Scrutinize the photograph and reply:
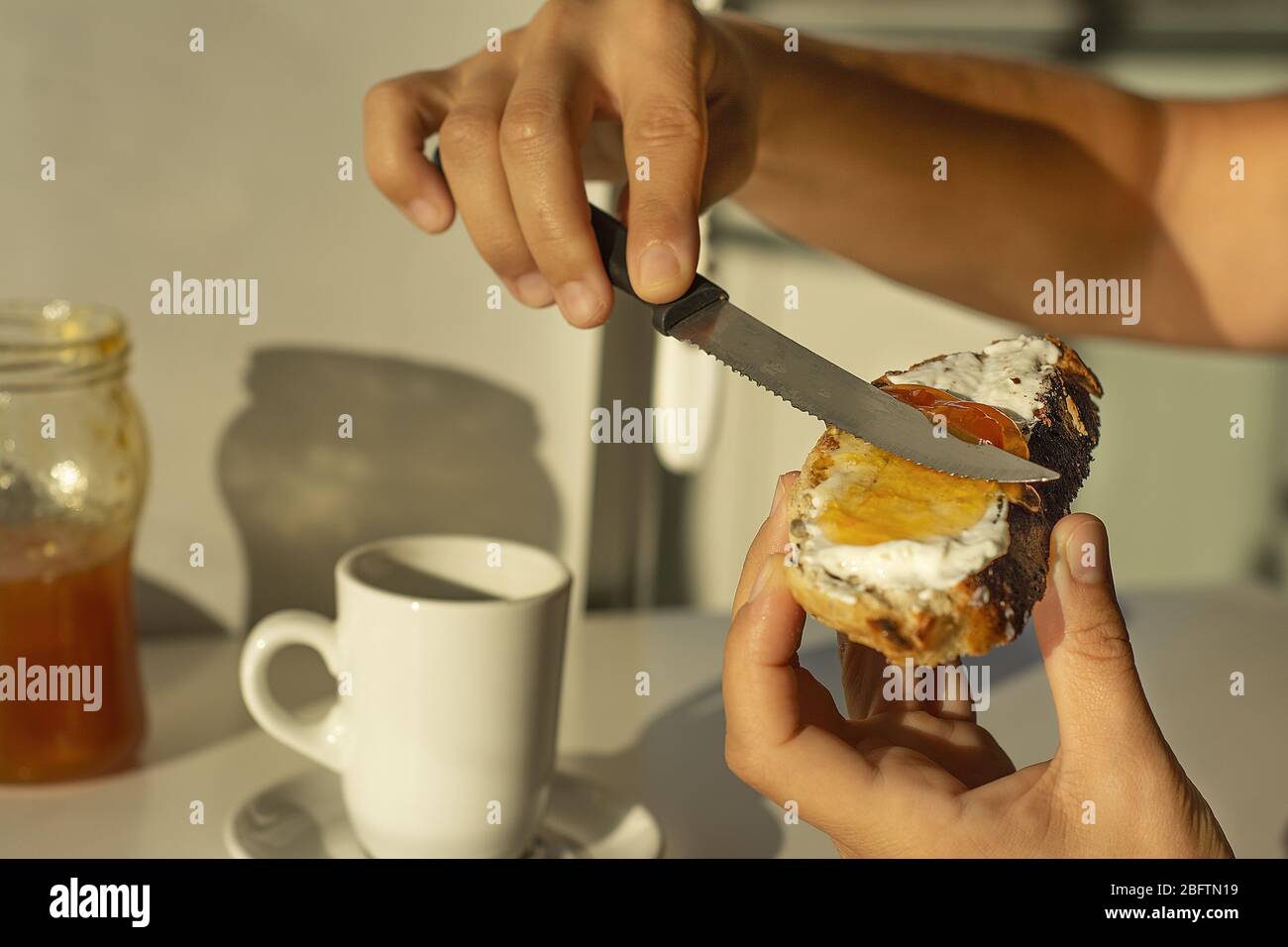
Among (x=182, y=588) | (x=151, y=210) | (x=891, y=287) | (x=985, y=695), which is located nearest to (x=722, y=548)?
(x=891, y=287)

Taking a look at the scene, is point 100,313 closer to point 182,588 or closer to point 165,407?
point 165,407

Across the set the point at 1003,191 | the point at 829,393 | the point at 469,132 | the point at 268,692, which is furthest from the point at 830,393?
the point at 1003,191

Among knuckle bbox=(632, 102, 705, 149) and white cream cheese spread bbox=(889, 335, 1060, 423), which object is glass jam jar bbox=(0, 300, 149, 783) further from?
white cream cheese spread bbox=(889, 335, 1060, 423)

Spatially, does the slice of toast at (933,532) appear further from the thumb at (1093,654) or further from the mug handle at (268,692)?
the mug handle at (268,692)

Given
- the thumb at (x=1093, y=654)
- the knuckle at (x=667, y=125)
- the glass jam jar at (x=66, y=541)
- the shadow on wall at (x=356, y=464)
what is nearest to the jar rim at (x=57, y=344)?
the glass jam jar at (x=66, y=541)

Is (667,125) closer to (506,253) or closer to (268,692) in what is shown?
(506,253)

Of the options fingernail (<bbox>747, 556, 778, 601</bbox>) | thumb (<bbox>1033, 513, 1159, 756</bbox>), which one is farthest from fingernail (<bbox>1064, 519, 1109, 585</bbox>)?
fingernail (<bbox>747, 556, 778, 601</bbox>)
